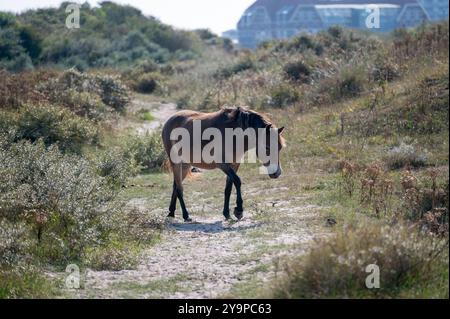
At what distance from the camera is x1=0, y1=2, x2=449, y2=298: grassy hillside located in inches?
276

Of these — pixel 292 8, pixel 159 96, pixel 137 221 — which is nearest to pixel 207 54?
pixel 159 96

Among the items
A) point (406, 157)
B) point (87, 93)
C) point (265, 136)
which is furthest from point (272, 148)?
point (87, 93)

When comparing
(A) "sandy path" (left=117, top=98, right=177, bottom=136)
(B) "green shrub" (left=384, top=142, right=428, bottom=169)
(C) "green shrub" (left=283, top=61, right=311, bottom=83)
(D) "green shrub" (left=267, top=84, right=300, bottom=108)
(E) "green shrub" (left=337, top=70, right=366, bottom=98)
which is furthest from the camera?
(C) "green shrub" (left=283, top=61, right=311, bottom=83)

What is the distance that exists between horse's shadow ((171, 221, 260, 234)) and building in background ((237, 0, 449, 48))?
16.4 meters

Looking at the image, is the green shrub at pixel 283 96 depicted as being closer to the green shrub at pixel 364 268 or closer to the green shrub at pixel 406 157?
the green shrub at pixel 406 157

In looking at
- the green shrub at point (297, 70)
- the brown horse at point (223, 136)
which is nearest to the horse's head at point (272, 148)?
the brown horse at point (223, 136)

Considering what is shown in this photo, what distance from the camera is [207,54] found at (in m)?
59.2

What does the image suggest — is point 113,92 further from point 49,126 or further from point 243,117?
point 243,117

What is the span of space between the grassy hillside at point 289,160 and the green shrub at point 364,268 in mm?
14

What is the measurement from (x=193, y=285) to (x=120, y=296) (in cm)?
86

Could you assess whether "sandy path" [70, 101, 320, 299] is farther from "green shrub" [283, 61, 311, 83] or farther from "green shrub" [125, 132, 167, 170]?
"green shrub" [283, 61, 311, 83]

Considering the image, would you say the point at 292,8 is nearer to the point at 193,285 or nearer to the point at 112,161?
the point at 112,161

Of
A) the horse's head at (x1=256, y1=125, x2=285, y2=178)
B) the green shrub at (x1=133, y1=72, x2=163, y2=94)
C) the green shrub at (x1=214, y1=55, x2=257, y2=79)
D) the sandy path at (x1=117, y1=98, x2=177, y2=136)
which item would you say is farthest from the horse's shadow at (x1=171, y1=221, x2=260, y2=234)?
the green shrub at (x1=133, y1=72, x2=163, y2=94)

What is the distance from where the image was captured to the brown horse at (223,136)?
11.7 metres
